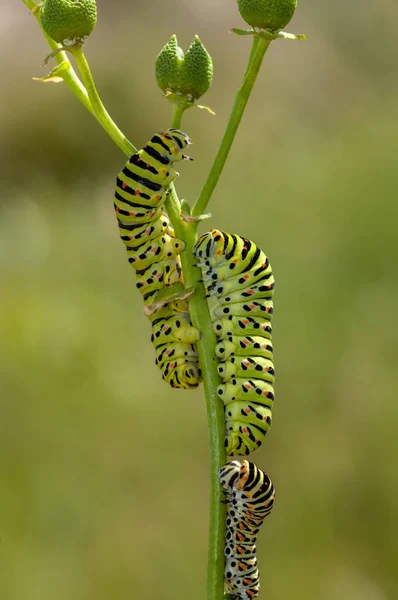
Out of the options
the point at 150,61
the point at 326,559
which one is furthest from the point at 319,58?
the point at 326,559

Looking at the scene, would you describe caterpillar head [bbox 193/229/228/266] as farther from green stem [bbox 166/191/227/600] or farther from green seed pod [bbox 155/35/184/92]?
green seed pod [bbox 155/35/184/92]

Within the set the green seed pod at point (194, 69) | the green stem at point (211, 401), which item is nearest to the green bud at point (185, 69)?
the green seed pod at point (194, 69)

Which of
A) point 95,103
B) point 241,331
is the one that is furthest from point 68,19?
point 241,331

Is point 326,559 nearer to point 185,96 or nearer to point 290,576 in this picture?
point 290,576

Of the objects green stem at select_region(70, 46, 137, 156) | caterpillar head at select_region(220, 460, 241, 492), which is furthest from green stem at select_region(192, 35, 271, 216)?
caterpillar head at select_region(220, 460, 241, 492)

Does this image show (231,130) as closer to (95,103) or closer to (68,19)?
(95,103)

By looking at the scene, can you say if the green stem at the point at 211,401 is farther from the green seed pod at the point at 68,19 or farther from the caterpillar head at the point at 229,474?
the green seed pod at the point at 68,19
